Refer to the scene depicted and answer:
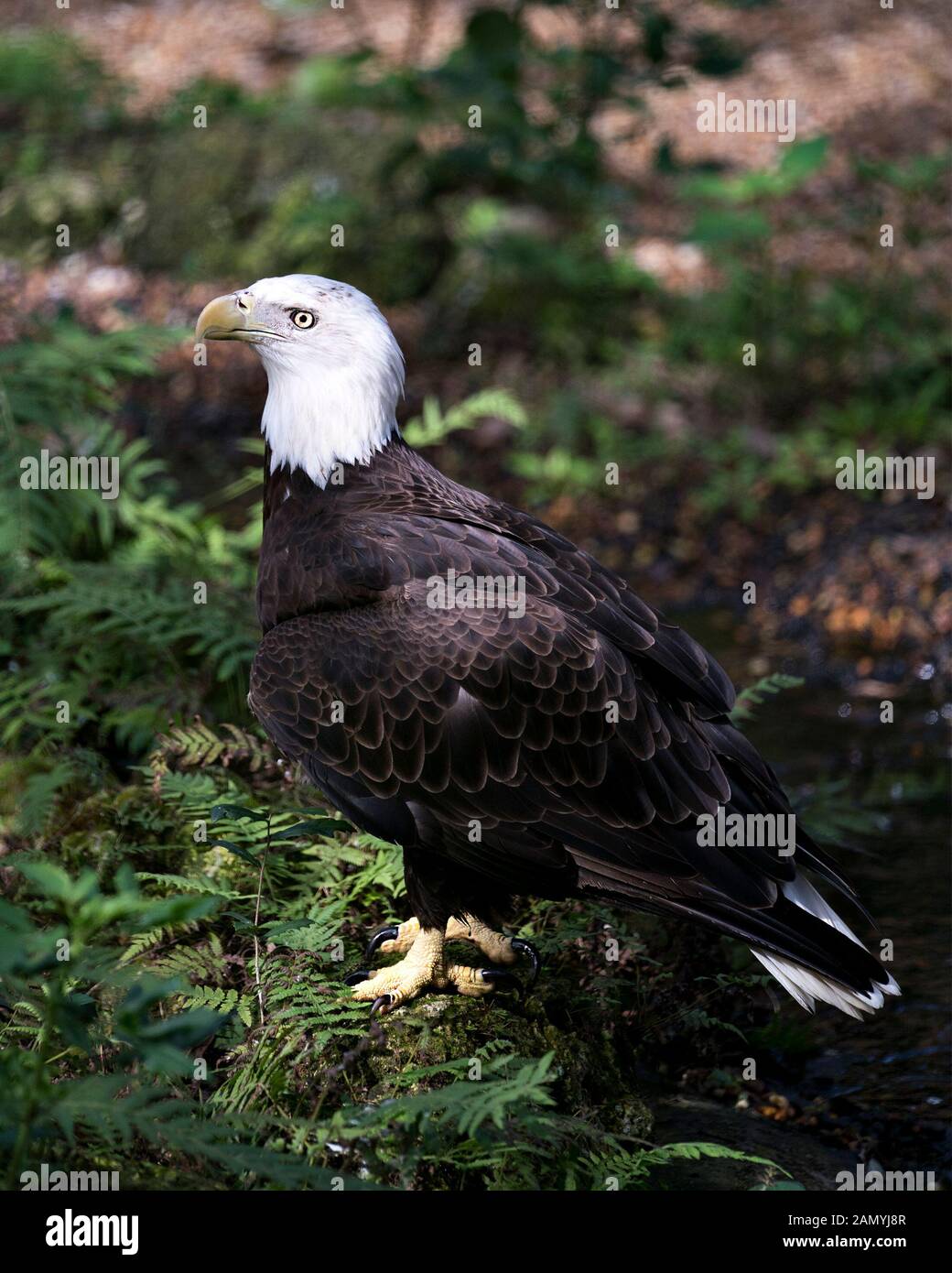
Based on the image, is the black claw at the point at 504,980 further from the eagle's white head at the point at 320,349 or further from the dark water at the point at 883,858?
the eagle's white head at the point at 320,349

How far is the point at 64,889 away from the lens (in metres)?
2.39

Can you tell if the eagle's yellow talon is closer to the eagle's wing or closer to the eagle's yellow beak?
the eagle's wing

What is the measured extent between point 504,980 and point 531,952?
150mm

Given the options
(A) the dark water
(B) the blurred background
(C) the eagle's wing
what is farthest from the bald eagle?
(A) the dark water

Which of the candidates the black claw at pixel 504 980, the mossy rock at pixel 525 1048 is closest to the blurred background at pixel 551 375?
the mossy rock at pixel 525 1048

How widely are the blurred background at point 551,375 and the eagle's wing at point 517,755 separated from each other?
2.03ft

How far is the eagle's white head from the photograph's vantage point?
423 centimetres

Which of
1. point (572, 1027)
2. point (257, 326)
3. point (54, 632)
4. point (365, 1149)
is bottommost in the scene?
point (365, 1149)

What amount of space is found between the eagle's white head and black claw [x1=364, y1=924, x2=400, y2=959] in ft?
4.57

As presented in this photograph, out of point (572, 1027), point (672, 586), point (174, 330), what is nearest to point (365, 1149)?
point (572, 1027)

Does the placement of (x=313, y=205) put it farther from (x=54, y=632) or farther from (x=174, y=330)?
(x=54, y=632)

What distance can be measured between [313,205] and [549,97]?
1.97 meters

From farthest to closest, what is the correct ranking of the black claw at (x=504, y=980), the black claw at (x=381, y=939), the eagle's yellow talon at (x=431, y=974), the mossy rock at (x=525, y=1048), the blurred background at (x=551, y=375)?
the blurred background at (x=551, y=375)
the black claw at (x=381, y=939)
the black claw at (x=504, y=980)
the eagle's yellow talon at (x=431, y=974)
the mossy rock at (x=525, y=1048)

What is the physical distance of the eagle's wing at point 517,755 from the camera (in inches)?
147
